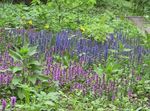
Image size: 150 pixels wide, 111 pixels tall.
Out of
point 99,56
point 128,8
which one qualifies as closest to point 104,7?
point 128,8

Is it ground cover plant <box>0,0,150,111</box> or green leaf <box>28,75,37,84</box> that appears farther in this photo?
green leaf <box>28,75,37,84</box>

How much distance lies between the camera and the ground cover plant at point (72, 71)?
174 inches

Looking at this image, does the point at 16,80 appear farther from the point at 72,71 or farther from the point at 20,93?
the point at 72,71

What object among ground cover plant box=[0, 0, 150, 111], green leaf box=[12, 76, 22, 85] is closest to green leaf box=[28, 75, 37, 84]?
ground cover plant box=[0, 0, 150, 111]

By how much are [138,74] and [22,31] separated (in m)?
2.45

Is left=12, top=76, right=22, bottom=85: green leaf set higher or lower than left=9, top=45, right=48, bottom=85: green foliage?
lower

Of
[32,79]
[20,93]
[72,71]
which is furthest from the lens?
[72,71]

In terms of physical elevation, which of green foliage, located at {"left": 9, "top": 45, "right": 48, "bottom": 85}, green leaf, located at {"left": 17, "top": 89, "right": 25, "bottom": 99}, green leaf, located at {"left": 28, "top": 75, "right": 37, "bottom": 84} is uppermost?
green foliage, located at {"left": 9, "top": 45, "right": 48, "bottom": 85}

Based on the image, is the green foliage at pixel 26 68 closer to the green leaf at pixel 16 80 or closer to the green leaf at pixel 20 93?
the green leaf at pixel 16 80

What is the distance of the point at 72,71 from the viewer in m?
5.21

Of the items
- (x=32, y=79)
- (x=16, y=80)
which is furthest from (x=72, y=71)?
(x=16, y=80)

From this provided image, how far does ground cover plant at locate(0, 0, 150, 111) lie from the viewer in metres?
4.43

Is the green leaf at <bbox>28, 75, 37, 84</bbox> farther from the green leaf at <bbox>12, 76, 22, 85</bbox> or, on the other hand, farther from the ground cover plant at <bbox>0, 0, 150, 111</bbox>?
the green leaf at <bbox>12, 76, 22, 85</bbox>

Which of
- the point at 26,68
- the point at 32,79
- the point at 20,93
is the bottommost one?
the point at 20,93
